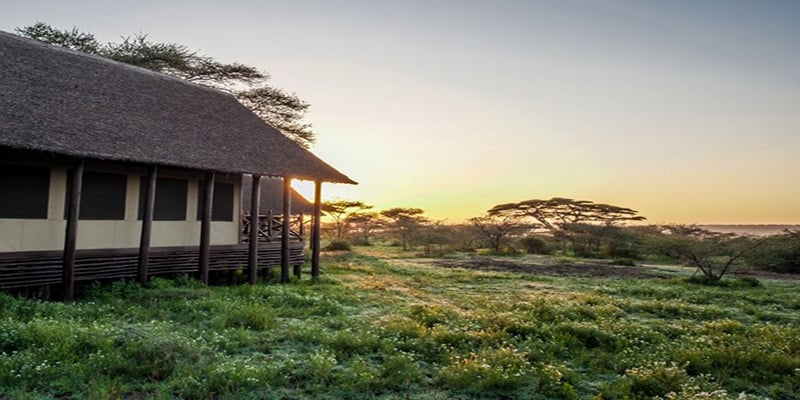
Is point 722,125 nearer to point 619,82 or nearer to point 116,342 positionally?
point 619,82

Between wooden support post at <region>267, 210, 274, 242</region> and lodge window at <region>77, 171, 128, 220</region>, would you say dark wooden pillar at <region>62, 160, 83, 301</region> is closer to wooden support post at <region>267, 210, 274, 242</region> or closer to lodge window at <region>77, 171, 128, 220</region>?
lodge window at <region>77, 171, 128, 220</region>

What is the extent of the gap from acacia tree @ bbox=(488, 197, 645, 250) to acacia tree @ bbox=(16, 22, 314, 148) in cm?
2444

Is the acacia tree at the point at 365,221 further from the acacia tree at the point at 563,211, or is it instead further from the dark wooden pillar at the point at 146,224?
the dark wooden pillar at the point at 146,224

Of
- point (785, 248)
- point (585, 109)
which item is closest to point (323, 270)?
point (585, 109)

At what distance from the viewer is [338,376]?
18.1 ft

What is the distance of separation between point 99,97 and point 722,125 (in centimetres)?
1986

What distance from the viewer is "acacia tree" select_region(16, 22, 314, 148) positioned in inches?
824

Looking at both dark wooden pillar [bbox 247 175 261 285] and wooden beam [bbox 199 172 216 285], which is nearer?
wooden beam [bbox 199 172 216 285]

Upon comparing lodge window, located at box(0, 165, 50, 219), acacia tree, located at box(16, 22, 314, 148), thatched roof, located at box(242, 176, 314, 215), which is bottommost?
lodge window, located at box(0, 165, 50, 219)

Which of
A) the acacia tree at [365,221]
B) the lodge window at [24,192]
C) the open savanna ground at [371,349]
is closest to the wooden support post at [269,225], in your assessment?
the open savanna ground at [371,349]

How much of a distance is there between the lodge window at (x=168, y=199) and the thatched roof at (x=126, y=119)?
1.49m

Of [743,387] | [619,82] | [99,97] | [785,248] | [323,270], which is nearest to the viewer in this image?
[743,387]

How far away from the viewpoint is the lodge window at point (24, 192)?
10031mm

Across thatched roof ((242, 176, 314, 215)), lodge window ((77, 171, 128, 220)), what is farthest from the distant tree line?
lodge window ((77, 171, 128, 220))
